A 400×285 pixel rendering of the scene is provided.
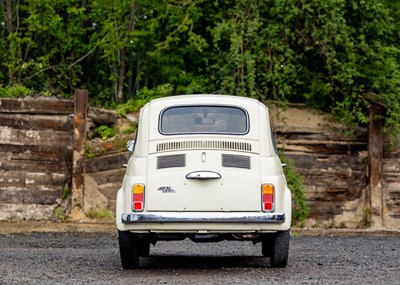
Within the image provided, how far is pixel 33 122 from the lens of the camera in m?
21.8

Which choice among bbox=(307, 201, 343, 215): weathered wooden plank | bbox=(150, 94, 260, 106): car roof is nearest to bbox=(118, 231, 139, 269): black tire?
bbox=(150, 94, 260, 106): car roof

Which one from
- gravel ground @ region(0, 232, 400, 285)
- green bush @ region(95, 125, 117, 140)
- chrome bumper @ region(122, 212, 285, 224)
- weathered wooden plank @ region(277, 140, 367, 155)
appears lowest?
gravel ground @ region(0, 232, 400, 285)

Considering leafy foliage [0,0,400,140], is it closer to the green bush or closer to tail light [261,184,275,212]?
the green bush

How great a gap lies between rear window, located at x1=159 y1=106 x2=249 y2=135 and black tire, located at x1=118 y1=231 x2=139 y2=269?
51.9 inches

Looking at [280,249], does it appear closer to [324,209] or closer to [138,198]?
[138,198]

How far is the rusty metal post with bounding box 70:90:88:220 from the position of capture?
21.4 meters

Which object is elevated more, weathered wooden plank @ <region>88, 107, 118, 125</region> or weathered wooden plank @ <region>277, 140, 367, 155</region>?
weathered wooden plank @ <region>88, 107, 118, 125</region>

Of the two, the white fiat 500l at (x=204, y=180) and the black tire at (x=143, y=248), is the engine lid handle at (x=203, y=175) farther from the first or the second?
the black tire at (x=143, y=248)

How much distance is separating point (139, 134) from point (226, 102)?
3.64 feet

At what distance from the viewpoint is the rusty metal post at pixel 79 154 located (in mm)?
21391

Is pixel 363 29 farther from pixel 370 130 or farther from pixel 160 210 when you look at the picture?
pixel 160 210

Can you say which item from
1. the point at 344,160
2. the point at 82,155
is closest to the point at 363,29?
the point at 344,160

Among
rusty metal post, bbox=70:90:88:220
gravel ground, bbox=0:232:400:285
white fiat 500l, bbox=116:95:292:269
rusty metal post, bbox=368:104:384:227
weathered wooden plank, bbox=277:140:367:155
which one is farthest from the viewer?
weathered wooden plank, bbox=277:140:367:155

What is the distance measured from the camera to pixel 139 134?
39.5 feet
